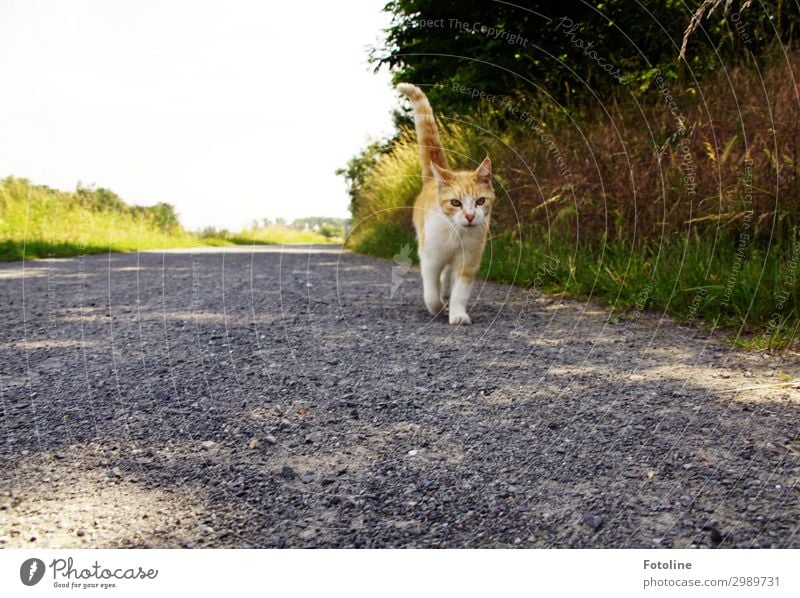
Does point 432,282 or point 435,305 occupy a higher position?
point 432,282

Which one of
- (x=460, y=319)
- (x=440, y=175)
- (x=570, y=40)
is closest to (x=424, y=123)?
(x=440, y=175)

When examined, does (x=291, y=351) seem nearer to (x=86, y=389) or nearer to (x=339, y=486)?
(x=86, y=389)

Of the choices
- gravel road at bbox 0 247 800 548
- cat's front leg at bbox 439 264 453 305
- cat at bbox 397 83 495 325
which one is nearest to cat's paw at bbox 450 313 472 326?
cat at bbox 397 83 495 325

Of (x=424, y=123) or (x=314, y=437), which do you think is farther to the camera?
(x=424, y=123)

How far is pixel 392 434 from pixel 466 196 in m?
2.11

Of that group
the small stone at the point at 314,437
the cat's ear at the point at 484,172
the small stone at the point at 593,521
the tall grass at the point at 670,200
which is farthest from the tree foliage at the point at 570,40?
the small stone at the point at 593,521

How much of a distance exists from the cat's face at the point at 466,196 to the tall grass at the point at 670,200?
2.70 feet

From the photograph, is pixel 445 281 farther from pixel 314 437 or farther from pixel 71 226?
pixel 71 226

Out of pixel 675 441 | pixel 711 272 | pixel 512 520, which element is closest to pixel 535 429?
A: pixel 675 441

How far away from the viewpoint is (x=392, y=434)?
2053mm

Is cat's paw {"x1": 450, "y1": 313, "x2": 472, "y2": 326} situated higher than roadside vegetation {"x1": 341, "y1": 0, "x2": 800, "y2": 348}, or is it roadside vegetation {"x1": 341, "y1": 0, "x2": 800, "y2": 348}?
roadside vegetation {"x1": 341, "y1": 0, "x2": 800, "y2": 348}

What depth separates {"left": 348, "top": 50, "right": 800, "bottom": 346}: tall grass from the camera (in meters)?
3.66

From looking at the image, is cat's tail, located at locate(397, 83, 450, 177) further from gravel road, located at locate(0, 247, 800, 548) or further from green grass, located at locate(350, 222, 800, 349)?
green grass, located at locate(350, 222, 800, 349)

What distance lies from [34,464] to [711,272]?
354 cm
